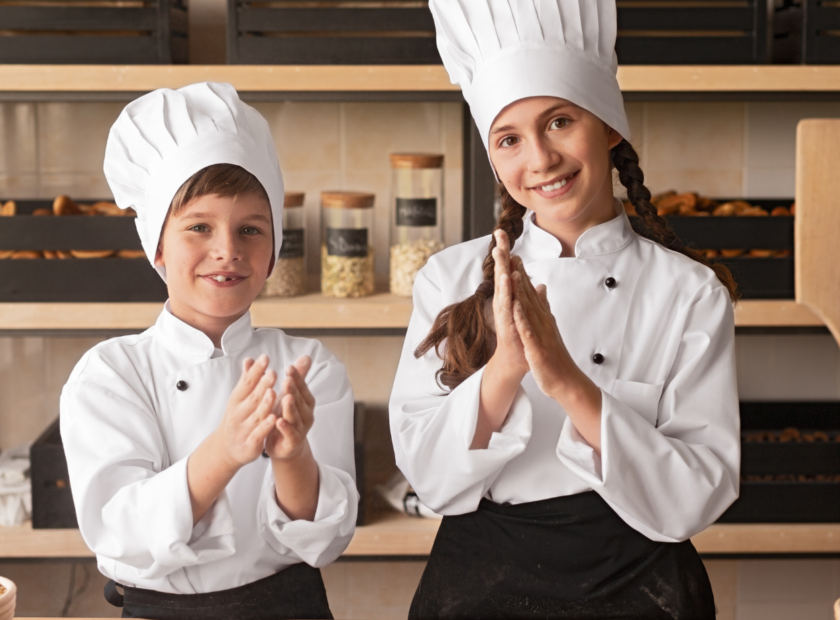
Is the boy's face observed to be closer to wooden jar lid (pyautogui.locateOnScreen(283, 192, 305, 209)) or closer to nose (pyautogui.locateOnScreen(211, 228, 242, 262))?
nose (pyautogui.locateOnScreen(211, 228, 242, 262))

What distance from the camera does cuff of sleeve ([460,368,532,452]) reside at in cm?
84

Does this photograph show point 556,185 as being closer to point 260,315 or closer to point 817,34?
point 260,315

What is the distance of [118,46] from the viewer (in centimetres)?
158

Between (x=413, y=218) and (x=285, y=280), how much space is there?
0.29 m

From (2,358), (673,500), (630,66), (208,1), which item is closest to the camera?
(673,500)

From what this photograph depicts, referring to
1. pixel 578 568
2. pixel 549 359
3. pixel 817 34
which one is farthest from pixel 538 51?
pixel 817 34

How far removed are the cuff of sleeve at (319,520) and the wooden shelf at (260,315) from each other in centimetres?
79

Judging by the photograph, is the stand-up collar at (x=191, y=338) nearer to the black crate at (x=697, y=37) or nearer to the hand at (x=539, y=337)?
the hand at (x=539, y=337)

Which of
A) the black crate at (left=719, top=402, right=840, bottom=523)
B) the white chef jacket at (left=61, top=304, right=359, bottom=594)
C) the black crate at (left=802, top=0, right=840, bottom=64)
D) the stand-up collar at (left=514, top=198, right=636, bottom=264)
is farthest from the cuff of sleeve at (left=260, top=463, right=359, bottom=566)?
the black crate at (left=802, top=0, right=840, bottom=64)

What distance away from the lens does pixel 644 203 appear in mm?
981

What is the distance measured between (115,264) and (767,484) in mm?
1374

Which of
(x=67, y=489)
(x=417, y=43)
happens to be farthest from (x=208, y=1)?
(x=67, y=489)

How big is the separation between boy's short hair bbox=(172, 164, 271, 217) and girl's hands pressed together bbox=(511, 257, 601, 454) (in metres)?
0.29

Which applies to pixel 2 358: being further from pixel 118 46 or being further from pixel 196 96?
pixel 196 96
